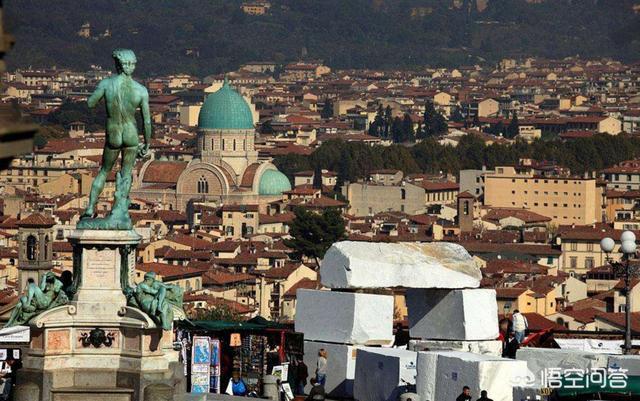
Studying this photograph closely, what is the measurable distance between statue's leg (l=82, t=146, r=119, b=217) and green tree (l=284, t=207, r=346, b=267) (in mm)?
50690

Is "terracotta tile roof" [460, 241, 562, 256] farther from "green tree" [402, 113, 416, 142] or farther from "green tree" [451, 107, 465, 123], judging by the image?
"green tree" [451, 107, 465, 123]

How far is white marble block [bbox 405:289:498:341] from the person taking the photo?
13.9 metres

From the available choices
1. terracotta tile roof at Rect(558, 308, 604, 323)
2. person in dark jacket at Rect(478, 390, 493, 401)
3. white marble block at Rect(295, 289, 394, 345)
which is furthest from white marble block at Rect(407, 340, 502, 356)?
terracotta tile roof at Rect(558, 308, 604, 323)

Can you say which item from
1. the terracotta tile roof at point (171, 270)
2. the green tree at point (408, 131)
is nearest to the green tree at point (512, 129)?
the green tree at point (408, 131)

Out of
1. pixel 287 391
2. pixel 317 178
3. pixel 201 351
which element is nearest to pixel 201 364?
pixel 201 351

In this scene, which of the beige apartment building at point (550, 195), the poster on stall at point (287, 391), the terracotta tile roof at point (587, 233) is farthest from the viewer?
the beige apartment building at point (550, 195)

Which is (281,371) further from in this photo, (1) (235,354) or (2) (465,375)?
(2) (465,375)

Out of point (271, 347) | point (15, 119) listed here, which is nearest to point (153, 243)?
point (271, 347)

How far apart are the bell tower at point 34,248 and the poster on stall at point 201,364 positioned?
2291 centimetres

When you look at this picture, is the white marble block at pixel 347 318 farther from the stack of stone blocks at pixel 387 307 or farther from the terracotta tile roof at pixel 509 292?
the terracotta tile roof at pixel 509 292

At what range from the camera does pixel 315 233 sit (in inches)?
2638

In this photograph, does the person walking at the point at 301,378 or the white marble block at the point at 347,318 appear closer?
the person walking at the point at 301,378

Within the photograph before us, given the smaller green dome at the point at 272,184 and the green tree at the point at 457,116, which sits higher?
the green tree at the point at 457,116

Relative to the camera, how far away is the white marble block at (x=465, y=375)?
1238cm
